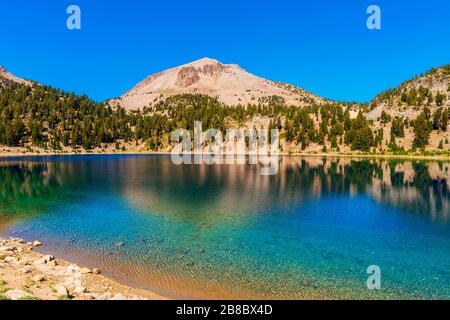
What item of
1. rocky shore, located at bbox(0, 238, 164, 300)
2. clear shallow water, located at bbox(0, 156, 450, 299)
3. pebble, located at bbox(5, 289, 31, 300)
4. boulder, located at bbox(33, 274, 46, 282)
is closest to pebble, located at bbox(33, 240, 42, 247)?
clear shallow water, located at bbox(0, 156, 450, 299)

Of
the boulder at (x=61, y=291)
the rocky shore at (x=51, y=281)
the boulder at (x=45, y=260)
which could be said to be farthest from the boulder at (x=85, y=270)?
the boulder at (x=61, y=291)

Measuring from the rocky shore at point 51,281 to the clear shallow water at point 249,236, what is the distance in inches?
60.0

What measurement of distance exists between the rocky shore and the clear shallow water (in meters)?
1.52

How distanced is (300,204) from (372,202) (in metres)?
12.3

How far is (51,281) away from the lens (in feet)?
63.4

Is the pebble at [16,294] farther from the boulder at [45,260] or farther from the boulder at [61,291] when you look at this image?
the boulder at [45,260]

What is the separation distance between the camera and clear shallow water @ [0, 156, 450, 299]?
838 inches

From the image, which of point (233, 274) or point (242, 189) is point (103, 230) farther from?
point (242, 189)

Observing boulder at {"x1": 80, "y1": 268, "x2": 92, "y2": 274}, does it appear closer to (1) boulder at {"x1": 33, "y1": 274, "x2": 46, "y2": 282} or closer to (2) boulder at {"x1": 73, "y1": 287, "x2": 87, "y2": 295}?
(1) boulder at {"x1": 33, "y1": 274, "x2": 46, "y2": 282}

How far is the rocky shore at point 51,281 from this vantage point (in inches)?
645

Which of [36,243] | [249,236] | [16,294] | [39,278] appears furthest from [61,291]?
[249,236]

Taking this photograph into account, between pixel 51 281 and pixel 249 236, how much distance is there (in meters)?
18.0

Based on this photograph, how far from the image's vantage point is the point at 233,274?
2259 cm

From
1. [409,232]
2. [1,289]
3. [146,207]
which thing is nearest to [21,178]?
[146,207]
